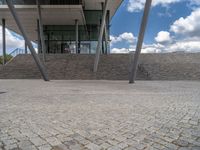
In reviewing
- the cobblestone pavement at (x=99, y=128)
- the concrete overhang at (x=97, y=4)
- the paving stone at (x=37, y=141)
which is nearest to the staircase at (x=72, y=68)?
the concrete overhang at (x=97, y=4)

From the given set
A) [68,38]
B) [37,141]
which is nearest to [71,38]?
[68,38]

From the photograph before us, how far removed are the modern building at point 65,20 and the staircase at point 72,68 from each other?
18.5ft

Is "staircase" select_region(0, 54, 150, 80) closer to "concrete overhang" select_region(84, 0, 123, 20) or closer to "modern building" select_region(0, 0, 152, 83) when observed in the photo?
"modern building" select_region(0, 0, 152, 83)

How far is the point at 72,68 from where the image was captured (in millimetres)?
23969

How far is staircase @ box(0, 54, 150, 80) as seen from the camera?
2192cm

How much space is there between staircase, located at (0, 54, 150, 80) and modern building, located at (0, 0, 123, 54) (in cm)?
563

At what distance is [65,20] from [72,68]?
37.1ft

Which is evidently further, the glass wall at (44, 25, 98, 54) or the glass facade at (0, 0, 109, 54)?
the glass wall at (44, 25, 98, 54)

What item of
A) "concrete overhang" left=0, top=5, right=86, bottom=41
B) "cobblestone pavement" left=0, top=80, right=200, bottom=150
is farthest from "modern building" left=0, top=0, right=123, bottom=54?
"cobblestone pavement" left=0, top=80, right=200, bottom=150

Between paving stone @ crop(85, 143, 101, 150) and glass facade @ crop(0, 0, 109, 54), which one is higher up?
glass facade @ crop(0, 0, 109, 54)

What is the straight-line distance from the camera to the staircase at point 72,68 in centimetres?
2192

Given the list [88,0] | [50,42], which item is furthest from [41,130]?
[50,42]

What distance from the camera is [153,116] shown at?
5.50 metres

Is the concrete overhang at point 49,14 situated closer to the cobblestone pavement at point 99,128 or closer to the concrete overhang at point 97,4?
the concrete overhang at point 97,4
